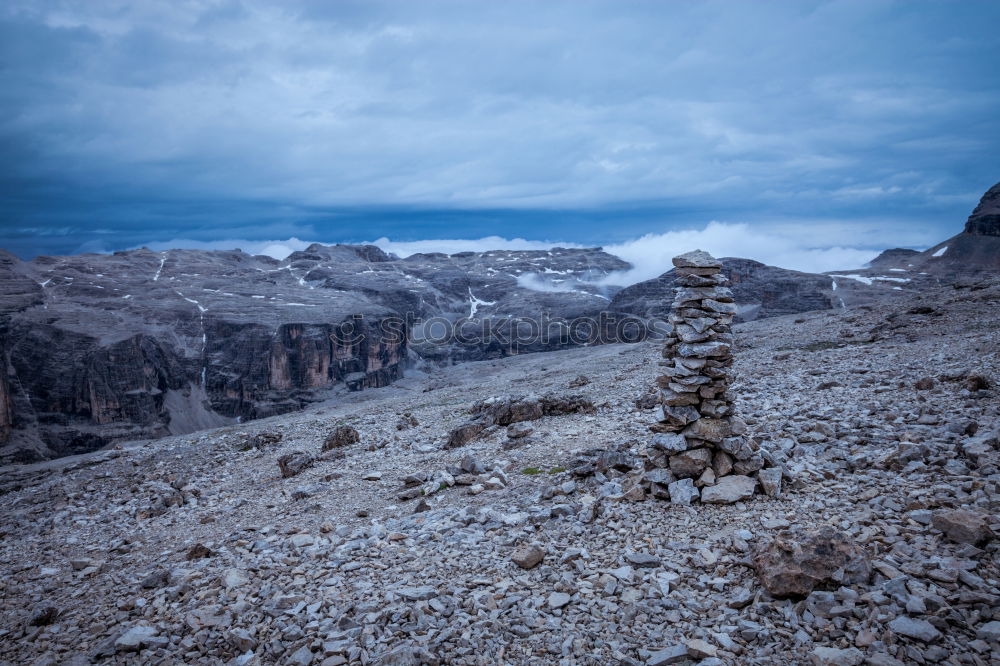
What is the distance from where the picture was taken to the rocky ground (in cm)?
743

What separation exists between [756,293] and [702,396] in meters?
168

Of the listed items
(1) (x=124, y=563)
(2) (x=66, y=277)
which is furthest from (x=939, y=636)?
(2) (x=66, y=277)

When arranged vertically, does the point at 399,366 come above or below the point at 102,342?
below

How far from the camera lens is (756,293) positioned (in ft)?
531

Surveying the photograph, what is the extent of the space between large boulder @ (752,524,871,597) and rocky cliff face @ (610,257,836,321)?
128931 mm

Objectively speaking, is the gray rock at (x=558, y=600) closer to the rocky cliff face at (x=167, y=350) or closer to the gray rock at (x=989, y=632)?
the gray rock at (x=989, y=632)

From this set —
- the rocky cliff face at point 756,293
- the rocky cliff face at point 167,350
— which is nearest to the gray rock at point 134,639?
the rocky cliff face at point 756,293

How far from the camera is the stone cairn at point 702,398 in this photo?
11.7 m

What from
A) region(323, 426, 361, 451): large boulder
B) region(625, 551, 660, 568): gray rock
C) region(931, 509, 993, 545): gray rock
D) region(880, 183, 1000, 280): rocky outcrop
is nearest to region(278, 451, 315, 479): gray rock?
region(323, 426, 361, 451): large boulder

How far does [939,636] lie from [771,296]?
16689cm

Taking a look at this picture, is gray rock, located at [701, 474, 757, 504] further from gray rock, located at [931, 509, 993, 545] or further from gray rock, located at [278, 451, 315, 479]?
gray rock, located at [278, 451, 315, 479]

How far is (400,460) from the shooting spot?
2152 centimetres

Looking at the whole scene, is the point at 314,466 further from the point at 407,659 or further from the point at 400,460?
the point at 407,659

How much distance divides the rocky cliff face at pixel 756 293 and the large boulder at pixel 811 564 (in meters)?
129
